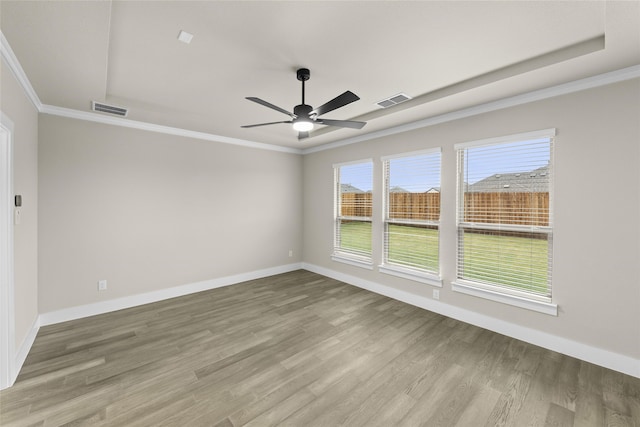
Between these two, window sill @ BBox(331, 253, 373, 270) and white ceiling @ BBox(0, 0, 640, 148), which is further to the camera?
window sill @ BBox(331, 253, 373, 270)

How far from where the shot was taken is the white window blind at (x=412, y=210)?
397 cm

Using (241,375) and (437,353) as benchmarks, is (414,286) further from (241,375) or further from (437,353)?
(241,375)

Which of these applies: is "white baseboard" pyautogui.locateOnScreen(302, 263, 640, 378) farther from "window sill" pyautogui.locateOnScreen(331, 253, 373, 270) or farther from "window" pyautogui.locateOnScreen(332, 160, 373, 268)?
"window" pyautogui.locateOnScreen(332, 160, 373, 268)

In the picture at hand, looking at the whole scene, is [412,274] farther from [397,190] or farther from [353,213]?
[353,213]

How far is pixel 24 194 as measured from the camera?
2785 millimetres

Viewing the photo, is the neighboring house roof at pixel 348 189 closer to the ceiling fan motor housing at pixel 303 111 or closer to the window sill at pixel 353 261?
the window sill at pixel 353 261

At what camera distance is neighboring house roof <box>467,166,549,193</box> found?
301cm

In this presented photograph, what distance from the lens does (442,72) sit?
2.69 meters

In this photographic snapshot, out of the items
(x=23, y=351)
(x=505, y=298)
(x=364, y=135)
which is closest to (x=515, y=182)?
(x=505, y=298)

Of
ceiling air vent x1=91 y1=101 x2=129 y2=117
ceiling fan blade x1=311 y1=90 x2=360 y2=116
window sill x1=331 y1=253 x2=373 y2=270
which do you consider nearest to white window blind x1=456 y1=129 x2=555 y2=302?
window sill x1=331 y1=253 x2=373 y2=270

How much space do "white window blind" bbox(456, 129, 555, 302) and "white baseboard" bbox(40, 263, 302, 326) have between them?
375 cm

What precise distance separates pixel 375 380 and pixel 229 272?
3.51 m

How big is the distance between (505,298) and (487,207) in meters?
1.10

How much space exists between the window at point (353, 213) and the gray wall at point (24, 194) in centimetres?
429
